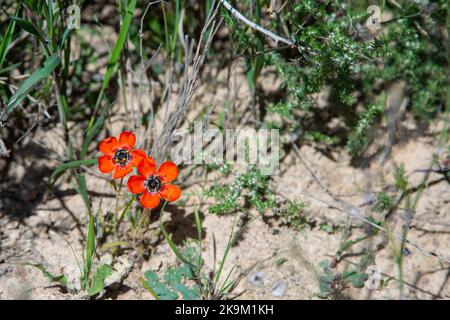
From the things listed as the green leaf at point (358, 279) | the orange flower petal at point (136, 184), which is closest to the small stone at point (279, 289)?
the green leaf at point (358, 279)

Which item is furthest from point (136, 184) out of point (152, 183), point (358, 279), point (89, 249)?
point (358, 279)

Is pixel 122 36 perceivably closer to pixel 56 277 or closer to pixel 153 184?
pixel 153 184

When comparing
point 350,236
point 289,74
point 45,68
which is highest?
point 289,74

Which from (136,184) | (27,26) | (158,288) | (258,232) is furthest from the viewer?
(258,232)

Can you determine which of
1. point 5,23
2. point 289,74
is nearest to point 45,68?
point 5,23

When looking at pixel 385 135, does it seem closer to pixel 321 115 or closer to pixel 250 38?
pixel 321 115
